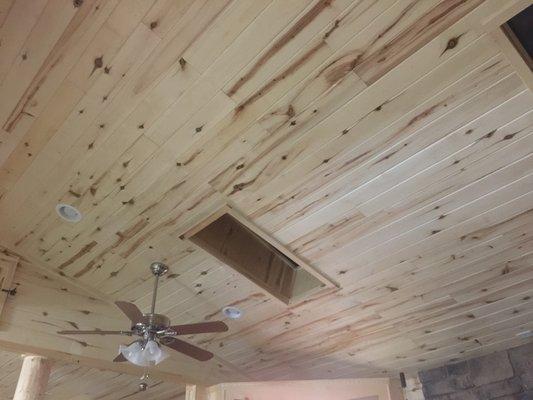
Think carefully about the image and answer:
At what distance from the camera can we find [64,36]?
247 centimetres

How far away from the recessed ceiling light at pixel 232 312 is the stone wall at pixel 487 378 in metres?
1.87

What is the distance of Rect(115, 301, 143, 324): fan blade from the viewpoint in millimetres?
2872

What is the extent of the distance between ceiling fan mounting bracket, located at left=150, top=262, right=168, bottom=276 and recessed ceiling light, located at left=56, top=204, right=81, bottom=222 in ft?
2.21

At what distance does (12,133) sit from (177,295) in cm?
182

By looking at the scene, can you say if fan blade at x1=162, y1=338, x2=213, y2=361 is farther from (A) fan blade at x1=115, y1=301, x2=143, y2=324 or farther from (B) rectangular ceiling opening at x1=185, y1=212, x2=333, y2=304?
(B) rectangular ceiling opening at x1=185, y1=212, x2=333, y2=304

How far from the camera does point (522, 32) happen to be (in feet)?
7.12

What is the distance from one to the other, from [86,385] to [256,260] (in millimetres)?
2949

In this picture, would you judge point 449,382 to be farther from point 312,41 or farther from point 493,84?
point 312,41

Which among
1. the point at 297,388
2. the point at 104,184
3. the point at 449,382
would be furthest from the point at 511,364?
the point at 104,184

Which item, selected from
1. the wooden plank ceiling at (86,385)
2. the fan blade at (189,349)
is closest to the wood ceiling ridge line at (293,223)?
the fan blade at (189,349)

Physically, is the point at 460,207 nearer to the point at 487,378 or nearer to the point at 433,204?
the point at 433,204

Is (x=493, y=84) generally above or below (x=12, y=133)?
below

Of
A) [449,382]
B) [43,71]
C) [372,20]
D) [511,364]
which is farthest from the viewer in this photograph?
[449,382]

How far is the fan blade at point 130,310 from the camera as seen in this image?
287 centimetres
